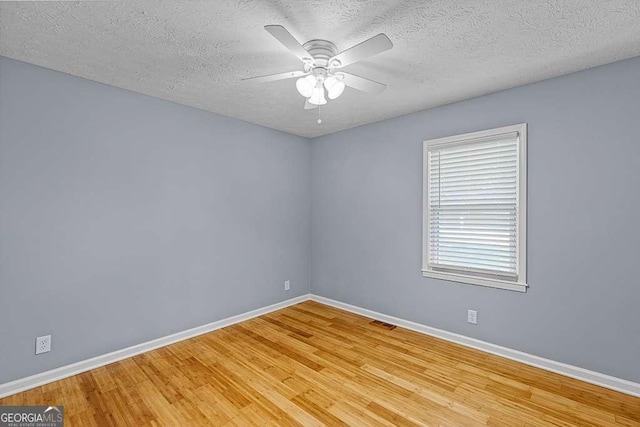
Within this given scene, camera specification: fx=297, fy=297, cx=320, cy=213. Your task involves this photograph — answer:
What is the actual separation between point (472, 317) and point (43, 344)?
12.5ft

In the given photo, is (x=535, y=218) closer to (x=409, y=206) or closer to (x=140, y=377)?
(x=409, y=206)

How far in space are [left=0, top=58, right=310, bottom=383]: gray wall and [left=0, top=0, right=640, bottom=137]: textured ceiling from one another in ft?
1.29

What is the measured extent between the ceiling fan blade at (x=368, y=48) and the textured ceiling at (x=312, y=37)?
0.22 metres

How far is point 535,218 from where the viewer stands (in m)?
2.64

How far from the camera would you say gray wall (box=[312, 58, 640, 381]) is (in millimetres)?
2260

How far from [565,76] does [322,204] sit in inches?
119

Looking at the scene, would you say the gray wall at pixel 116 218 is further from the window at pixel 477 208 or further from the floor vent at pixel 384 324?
the window at pixel 477 208

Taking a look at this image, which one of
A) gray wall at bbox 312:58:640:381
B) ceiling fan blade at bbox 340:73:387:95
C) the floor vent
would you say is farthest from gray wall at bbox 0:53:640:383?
ceiling fan blade at bbox 340:73:387:95

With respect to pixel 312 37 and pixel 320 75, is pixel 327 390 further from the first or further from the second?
pixel 312 37

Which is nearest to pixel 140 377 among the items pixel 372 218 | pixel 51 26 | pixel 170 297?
pixel 170 297

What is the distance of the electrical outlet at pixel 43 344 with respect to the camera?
7.70ft

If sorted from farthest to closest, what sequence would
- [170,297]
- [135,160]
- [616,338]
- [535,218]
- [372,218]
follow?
[372,218] → [170,297] → [135,160] → [535,218] → [616,338]

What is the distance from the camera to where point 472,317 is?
3002 millimetres

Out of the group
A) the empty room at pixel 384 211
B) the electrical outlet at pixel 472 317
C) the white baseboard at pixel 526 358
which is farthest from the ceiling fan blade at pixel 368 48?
the white baseboard at pixel 526 358
